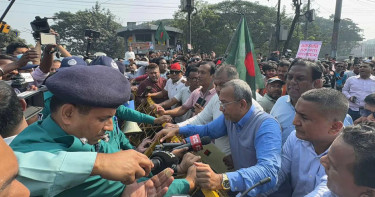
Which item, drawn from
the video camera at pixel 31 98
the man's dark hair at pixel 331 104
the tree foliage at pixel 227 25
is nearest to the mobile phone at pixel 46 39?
the video camera at pixel 31 98

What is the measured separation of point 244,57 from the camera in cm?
427

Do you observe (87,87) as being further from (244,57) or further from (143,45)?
(143,45)

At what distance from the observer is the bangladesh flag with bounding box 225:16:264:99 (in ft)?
13.9

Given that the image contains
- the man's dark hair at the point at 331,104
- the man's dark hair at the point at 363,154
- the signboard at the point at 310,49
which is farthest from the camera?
the signboard at the point at 310,49

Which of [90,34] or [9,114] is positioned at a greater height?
[90,34]

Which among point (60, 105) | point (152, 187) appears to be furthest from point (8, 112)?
point (152, 187)

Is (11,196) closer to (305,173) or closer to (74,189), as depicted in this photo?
(74,189)

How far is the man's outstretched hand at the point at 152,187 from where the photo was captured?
4.81 feet

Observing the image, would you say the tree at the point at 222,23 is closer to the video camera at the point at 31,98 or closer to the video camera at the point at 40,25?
the video camera at the point at 40,25

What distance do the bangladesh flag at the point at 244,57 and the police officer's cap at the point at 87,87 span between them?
10.1 ft

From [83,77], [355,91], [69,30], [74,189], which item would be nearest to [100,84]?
[83,77]

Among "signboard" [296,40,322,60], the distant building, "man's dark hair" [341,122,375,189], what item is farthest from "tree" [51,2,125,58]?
"man's dark hair" [341,122,375,189]

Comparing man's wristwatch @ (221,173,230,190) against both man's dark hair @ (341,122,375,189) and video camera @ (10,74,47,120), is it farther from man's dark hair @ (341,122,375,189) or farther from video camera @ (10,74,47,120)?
video camera @ (10,74,47,120)

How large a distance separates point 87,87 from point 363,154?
1.51 meters
